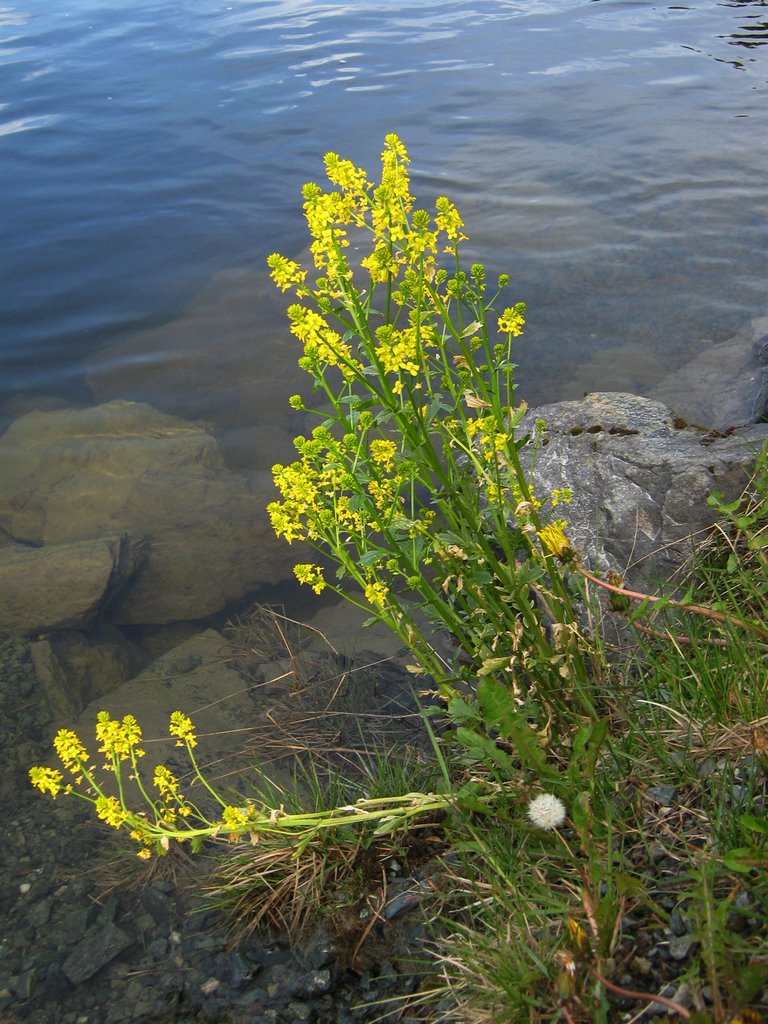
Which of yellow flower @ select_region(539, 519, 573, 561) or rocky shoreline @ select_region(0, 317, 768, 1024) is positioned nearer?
yellow flower @ select_region(539, 519, 573, 561)

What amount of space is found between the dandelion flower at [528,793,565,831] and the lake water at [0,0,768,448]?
185 inches

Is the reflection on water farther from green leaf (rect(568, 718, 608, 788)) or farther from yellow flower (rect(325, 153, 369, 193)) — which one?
green leaf (rect(568, 718, 608, 788))

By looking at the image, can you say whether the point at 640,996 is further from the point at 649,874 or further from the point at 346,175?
the point at 346,175

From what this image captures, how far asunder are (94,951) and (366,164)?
8.88m

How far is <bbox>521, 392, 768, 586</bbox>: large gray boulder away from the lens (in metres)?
4.12

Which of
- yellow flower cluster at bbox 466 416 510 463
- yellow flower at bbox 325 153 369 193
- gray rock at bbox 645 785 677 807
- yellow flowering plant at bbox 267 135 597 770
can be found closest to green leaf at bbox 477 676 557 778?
yellow flowering plant at bbox 267 135 597 770

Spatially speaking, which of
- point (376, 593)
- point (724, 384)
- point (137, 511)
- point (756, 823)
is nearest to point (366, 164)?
point (724, 384)

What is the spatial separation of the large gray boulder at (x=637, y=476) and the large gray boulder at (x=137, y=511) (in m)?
2.14

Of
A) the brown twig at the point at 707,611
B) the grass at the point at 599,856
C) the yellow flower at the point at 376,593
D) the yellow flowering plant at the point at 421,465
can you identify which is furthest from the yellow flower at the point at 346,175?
the grass at the point at 599,856

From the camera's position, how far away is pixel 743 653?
109 inches

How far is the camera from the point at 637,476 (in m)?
4.46

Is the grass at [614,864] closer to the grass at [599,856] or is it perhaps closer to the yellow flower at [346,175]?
the grass at [599,856]

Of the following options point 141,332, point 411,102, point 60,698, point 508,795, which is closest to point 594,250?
point 141,332

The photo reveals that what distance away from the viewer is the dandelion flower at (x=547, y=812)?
2521mm
